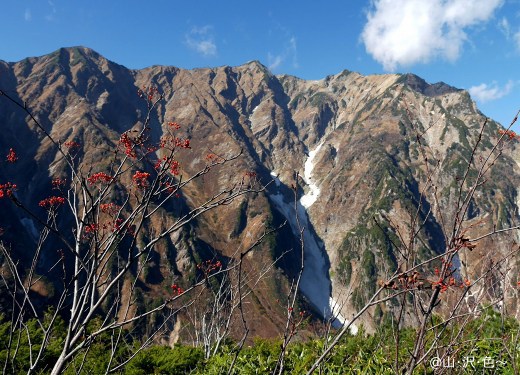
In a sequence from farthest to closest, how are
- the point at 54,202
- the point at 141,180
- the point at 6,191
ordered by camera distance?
the point at 54,202 → the point at 141,180 → the point at 6,191

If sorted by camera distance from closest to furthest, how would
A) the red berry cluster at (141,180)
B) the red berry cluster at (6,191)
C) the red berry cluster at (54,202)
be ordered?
1. the red berry cluster at (6,191)
2. the red berry cluster at (141,180)
3. the red berry cluster at (54,202)

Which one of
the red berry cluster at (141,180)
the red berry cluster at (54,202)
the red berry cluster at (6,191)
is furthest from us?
the red berry cluster at (54,202)

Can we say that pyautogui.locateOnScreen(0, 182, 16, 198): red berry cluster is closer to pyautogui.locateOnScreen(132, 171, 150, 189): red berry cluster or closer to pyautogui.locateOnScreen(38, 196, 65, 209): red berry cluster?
pyautogui.locateOnScreen(38, 196, 65, 209): red berry cluster

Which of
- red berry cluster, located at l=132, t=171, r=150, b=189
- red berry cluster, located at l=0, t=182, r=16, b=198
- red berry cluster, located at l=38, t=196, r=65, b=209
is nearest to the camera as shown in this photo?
red berry cluster, located at l=0, t=182, r=16, b=198

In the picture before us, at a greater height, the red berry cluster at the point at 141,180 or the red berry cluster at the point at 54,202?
the red berry cluster at the point at 141,180

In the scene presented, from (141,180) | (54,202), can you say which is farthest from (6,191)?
(54,202)

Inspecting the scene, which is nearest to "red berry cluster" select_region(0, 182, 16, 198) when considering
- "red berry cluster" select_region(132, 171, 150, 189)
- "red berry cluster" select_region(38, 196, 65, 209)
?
"red berry cluster" select_region(38, 196, 65, 209)

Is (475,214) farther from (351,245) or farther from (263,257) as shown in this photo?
(263,257)

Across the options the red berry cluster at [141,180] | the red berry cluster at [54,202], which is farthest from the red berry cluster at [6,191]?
the red berry cluster at [141,180]

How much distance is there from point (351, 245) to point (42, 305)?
448ft

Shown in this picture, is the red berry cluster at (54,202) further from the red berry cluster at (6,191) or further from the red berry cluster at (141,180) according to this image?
the red berry cluster at (141,180)

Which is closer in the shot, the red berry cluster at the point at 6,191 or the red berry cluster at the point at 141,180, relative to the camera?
the red berry cluster at the point at 6,191

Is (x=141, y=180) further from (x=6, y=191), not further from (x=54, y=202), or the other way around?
(x=54, y=202)

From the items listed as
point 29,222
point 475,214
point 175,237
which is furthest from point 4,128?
point 475,214
